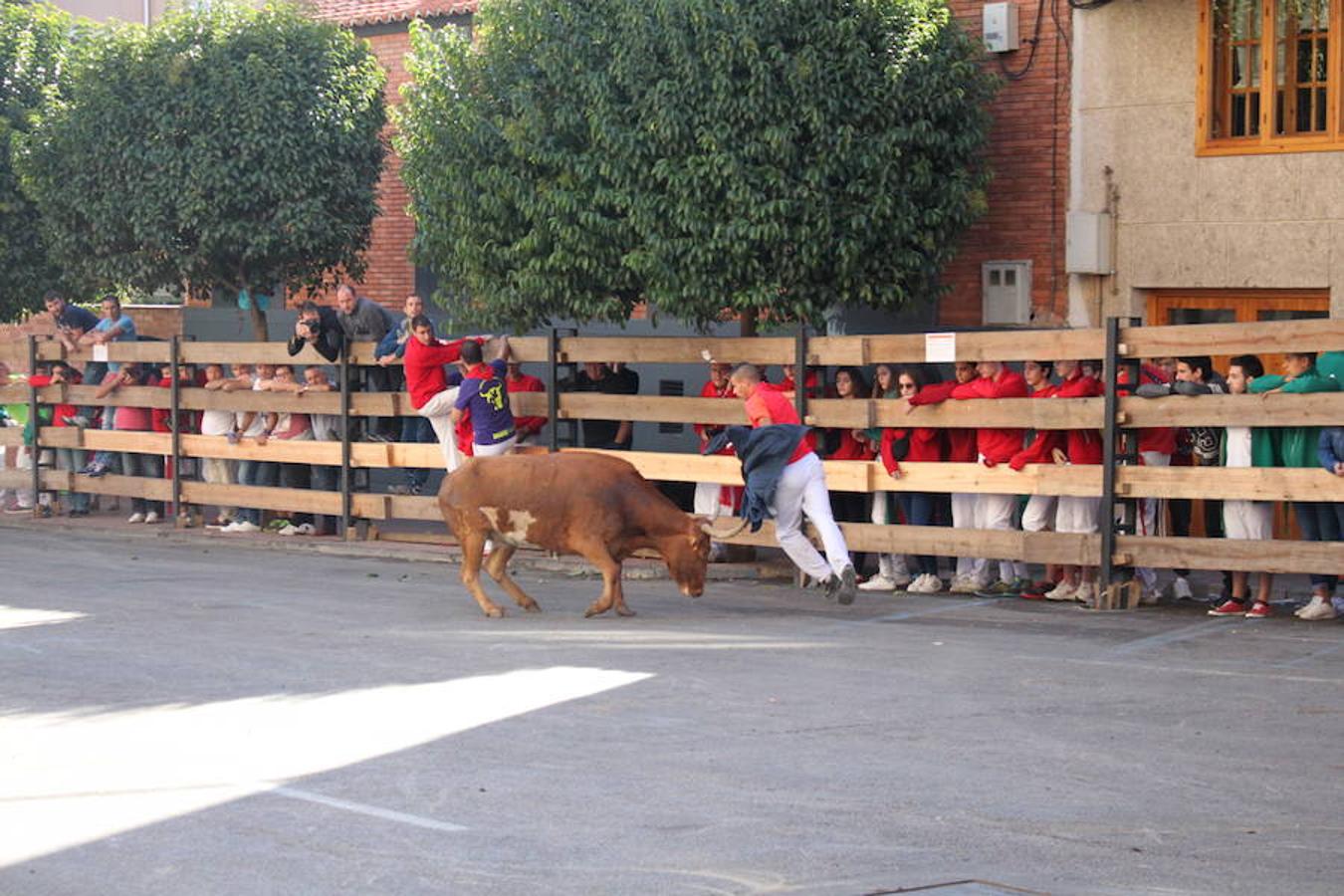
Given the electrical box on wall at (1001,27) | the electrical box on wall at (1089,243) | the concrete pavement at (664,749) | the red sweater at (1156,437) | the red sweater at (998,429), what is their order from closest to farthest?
the concrete pavement at (664,749)
the red sweater at (1156,437)
the red sweater at (998,429)
the electrical box on wall at (1089,243)
the electrical box on wall at (1001,27)

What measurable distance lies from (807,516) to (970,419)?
1.60m

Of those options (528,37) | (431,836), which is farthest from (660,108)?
(431,836)

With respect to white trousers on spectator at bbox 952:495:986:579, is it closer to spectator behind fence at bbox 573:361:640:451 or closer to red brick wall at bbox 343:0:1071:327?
spectator behind fence at bbox 573:361:640:451

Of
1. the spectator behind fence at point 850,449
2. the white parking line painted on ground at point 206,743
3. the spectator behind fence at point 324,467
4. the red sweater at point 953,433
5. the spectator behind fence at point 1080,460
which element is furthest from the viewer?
the spectator behind fence at point 324,467

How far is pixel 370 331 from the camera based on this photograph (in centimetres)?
1877

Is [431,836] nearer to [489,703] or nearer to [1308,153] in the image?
[489,703]

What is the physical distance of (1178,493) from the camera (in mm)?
13617

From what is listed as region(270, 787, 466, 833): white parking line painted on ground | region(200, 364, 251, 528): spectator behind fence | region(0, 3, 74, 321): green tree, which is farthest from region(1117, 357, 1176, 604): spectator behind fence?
region(0, 3, 74, 321): green tree

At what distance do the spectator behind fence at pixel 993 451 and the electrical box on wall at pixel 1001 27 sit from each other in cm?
446

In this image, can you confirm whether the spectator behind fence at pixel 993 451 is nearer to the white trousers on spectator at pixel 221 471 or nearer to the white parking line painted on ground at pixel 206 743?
the white parking line painted on ground at pixel 206 743

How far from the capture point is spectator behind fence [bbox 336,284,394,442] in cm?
1866

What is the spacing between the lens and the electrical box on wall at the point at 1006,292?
18.4 metres

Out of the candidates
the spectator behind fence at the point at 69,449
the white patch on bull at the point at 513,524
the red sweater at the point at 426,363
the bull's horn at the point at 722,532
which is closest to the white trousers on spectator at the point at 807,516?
the bull's horn at the point at 722,532

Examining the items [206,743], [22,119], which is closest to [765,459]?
[206,743]
